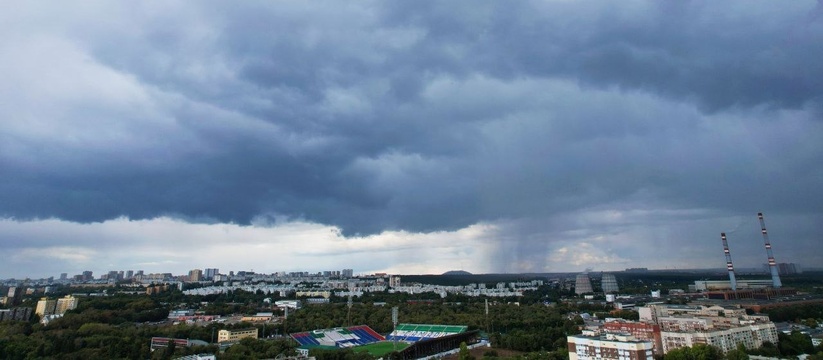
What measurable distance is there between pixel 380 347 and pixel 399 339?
4327 millimetres

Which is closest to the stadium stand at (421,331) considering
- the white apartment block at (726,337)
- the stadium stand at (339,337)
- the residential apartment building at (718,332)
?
the stadium stand at (339,337)

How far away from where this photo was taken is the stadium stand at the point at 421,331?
143 ft

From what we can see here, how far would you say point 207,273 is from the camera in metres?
170

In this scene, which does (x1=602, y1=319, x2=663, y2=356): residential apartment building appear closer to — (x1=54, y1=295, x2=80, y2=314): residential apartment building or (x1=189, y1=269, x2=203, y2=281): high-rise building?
(x1=54, y1=295, x2=80, y2=314): residential apartment building

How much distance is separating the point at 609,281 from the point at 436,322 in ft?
244

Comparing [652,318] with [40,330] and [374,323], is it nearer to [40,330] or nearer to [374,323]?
[374,323]

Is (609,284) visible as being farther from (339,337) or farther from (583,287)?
(339,337)

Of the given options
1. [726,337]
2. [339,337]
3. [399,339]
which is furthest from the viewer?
[399,339]

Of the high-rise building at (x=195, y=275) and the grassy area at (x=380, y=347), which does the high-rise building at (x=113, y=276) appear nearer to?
the high-rise building at (x=195, y=275)

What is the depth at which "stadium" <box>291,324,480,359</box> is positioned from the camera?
3812 centimetres

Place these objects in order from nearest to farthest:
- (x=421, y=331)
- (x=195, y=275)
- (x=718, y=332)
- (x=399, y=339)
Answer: (x=718, y=332) < (x=399, y=339) < (x=421, y=331) < (x=195, y=275)

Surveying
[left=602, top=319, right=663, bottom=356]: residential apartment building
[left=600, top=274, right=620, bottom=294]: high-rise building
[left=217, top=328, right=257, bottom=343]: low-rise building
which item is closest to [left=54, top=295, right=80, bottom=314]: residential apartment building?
[left=217, top=328, right=257, bottom=343]: low-rise building

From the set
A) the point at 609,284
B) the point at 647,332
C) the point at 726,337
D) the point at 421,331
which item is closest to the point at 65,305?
the point at 421,331

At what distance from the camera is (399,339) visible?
4522cm
